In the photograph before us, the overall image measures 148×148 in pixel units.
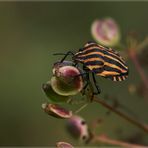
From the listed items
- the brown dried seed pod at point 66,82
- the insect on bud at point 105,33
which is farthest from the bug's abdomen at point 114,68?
the insect on bud at point 105,33

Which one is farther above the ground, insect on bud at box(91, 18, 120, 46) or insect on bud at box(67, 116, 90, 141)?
insect on bud at box(91, 18, 120, 46)

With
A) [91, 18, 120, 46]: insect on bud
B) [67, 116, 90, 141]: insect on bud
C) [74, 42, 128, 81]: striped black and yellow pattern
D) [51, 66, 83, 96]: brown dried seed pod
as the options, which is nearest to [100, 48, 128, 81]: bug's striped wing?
[74, 42, 128, 81]: striped black and yellow pattern

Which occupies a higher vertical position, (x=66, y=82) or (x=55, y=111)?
(x=66, y=82)

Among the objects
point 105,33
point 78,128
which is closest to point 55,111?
point 78,128

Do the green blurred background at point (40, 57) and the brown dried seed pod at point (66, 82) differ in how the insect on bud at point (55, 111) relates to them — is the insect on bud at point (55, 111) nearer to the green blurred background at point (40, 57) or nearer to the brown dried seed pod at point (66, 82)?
the brown dried seed pod at point (66, 82)

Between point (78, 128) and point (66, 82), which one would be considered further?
point (78, 128)

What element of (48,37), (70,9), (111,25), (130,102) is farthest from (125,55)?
(70,9)

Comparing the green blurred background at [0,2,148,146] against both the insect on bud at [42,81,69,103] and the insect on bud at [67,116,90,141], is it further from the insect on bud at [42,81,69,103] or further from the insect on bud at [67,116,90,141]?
the insect on bud at [42,81,69,103]

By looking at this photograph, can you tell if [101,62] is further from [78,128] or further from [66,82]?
[78,128]
